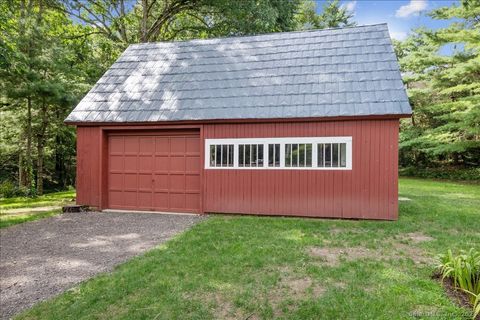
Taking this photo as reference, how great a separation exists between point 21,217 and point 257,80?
23.5 ft

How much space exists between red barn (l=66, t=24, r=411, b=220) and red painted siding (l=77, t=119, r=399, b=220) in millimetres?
24

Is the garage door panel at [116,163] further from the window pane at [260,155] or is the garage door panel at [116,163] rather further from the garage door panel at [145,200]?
the window pane at [260,155]

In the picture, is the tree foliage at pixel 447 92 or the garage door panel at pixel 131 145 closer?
the garage door panel at pixel 131 145

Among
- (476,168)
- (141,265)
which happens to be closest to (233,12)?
(141,265)

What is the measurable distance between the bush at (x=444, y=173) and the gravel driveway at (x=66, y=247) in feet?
56.6

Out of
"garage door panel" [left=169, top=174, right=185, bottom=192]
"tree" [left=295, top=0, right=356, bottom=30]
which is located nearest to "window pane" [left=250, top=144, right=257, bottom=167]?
"garage door panel" [left=169, top=174, right=185, bottom=192]

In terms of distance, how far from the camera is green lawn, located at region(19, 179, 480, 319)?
11.5ft

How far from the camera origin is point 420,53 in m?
20.8

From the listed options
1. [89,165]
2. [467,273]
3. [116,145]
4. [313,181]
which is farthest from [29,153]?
[467,273]

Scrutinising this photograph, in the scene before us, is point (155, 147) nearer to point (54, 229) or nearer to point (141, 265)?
point (54, 229)

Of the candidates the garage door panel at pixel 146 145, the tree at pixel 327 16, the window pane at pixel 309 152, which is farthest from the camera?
the tree at pixel 327 16

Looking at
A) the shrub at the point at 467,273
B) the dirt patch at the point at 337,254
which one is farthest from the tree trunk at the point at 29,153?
the shrub at the point at 467,273

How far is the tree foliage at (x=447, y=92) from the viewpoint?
16266 millimetres

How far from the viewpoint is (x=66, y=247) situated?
6.05m
